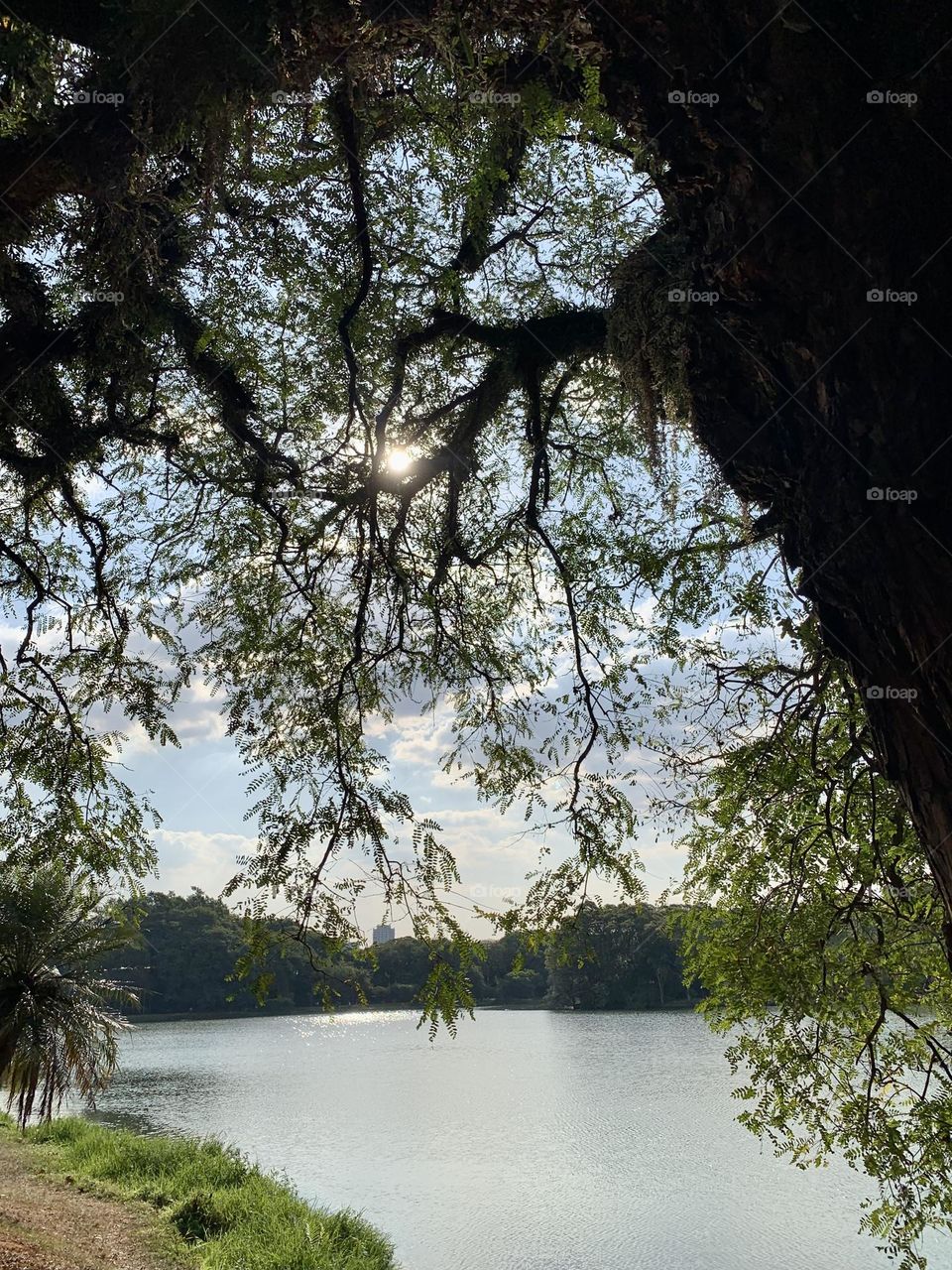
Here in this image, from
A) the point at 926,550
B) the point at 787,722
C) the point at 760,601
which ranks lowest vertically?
the point at 926,550

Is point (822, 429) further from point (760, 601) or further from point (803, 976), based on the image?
point (803, 976)

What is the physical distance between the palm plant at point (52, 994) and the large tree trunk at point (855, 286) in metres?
13.4

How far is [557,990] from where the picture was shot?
59.2 metres

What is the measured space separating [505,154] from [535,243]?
0.91 m

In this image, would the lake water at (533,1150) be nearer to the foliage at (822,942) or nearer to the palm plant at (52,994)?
the foliage at (822,942)

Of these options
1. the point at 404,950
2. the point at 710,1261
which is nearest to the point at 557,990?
the point at 404,950
